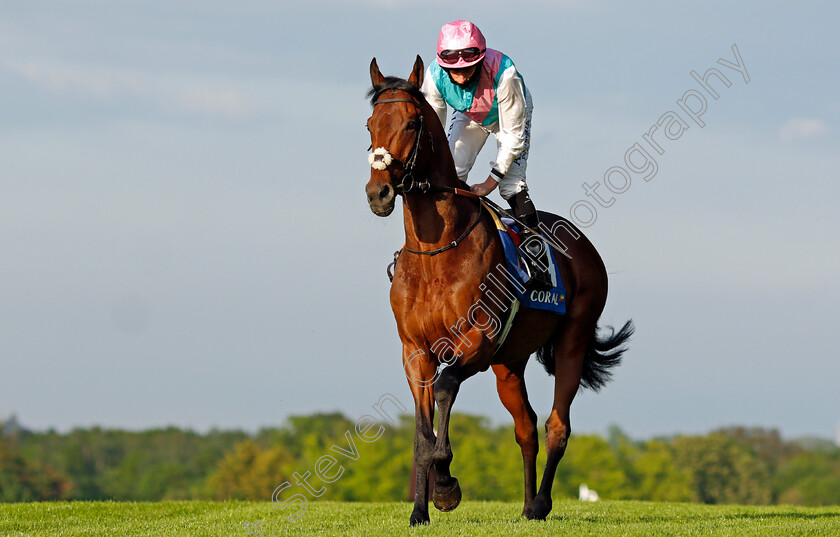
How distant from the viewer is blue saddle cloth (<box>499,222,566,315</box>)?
7.50 metres

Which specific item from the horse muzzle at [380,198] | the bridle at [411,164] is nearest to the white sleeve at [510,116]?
the bridle at [411,164]

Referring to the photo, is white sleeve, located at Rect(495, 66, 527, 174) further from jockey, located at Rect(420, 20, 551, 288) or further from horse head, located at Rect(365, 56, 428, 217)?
horse head, located at Rect(365, 56, 428, 217)

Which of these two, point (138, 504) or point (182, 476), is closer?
point (138, 504)

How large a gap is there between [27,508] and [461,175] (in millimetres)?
5682

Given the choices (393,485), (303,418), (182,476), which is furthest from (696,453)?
(182,476)

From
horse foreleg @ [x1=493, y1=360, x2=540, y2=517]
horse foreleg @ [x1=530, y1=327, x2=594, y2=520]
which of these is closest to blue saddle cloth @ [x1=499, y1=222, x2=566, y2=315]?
horse foreleg @ [x1=530, y1=327, x2=594, y2=520]

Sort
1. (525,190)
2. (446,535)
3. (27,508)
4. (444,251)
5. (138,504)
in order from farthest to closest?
(138,504), (27,508), (525,190), (444,251), (446,535)

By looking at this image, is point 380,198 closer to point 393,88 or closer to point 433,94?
point 393,88

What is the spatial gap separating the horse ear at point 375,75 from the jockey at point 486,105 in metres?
0.65

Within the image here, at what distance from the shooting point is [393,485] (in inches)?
2761

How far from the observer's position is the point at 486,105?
797 centimetres

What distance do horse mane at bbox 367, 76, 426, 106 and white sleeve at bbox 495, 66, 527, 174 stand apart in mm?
1090

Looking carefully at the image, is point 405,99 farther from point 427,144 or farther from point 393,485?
point 393,485

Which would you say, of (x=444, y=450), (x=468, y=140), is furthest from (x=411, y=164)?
(x=444, y=450)
